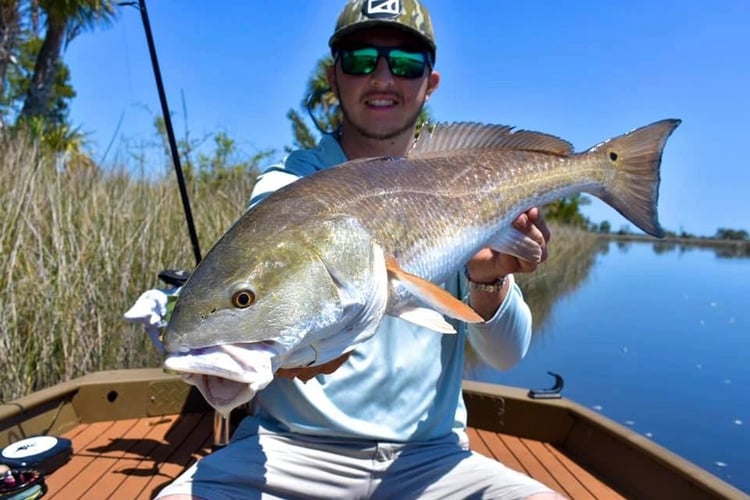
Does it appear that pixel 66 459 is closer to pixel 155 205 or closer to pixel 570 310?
pixel 155 205

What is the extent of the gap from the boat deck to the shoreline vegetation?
999mm

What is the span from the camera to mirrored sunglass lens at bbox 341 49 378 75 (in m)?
2.80

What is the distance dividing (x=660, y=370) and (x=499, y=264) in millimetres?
11294

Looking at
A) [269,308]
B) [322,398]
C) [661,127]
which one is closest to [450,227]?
[269,308]

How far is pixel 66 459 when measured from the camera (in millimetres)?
3652

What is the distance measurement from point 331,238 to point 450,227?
517mm

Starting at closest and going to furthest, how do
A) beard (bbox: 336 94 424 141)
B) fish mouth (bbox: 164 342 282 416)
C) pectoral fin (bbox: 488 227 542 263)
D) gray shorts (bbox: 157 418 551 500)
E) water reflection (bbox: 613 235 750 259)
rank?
1. fish mouth (bbox: 164 342 282 416)
2. pectoral fin (bbox: 488 227 542 263)
3. gray shorts (bbox: 157 418 551 500)
4. beard (bbox: 336 94 424 141)
5. water reflection (bbox: 613 235 750 259)

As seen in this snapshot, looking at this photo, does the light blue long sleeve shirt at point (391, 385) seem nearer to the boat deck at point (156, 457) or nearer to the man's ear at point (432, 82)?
the man's ear at point (432, 82)

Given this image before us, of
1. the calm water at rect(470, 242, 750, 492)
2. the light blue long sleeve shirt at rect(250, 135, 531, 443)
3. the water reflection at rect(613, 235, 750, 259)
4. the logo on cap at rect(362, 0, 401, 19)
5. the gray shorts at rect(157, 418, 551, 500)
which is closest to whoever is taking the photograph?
the gray shorts at rect(157, 418, 551, 500)

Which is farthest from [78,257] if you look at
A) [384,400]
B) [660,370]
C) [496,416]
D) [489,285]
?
[660,370]

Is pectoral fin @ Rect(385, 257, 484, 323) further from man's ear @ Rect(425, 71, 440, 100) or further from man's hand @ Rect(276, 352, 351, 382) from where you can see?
man's ear @ Rect(425, 71, 440, 100)

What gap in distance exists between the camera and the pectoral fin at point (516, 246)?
215cm

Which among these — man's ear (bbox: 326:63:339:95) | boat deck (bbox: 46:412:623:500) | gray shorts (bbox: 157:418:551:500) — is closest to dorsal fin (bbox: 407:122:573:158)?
man's ear (bbox: 326:63:339:95)

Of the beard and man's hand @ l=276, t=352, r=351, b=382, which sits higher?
the beard
